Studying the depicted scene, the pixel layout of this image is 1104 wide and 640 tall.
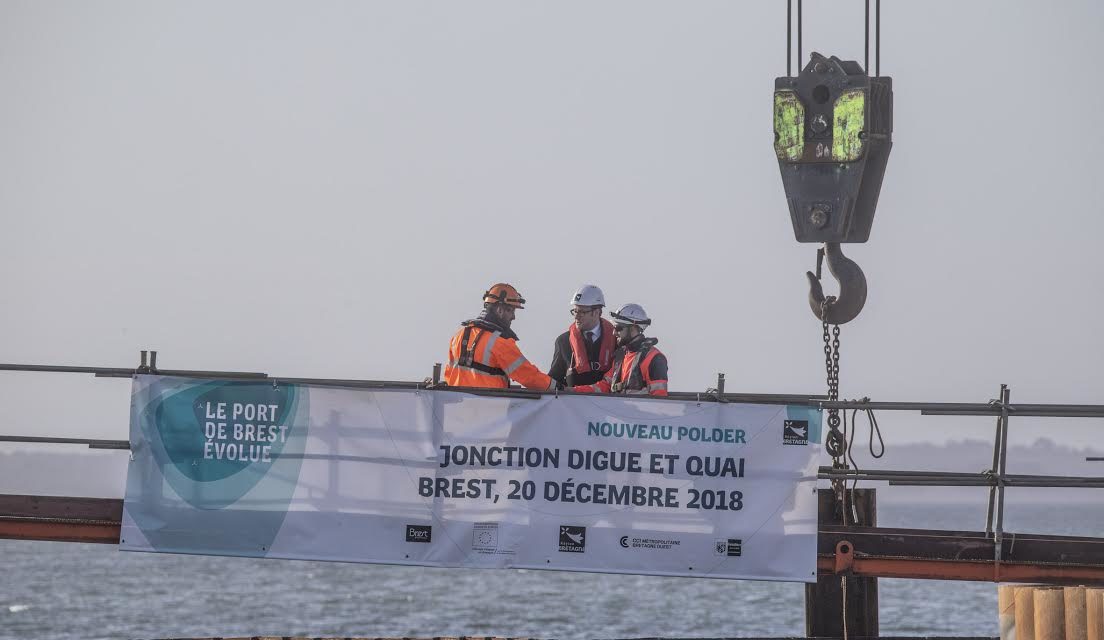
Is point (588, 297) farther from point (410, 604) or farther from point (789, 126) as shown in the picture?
point (410, 604)

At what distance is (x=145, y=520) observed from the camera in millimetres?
14391

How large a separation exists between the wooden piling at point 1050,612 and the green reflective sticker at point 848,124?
13.2 ft

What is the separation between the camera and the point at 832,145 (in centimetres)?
1514

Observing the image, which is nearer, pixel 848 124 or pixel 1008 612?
pixel 848 124

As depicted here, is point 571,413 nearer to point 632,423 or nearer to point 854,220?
point 632,423

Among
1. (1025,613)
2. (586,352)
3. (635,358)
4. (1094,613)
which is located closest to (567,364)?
(586,352)

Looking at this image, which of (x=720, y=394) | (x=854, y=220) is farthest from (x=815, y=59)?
(x=720, y=394)

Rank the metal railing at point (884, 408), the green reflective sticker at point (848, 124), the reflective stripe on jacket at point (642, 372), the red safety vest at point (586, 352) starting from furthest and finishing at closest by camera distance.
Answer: the red safety vest at point (586, 352)
the reflective stripe on jacket at point (642, 372)
the green reflective sticker at point (848, 124)
the metal railing at point (884, 408)

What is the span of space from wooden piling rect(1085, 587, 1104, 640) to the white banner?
239 cm

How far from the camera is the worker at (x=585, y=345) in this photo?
647 inches

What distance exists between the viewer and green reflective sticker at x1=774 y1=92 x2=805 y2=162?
15.2 m

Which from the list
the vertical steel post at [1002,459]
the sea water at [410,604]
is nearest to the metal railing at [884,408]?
the vertical steel post at [1002,459]

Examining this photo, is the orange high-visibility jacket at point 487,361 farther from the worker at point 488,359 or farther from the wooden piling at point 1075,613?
the wooden piling at point 1075,613

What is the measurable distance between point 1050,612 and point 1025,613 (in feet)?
1.49
